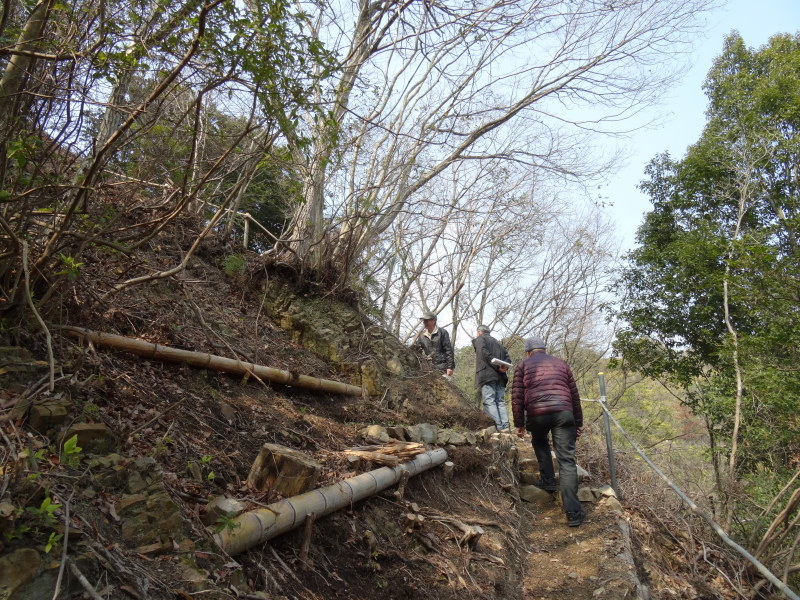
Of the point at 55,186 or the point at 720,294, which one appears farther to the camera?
the point at 720,294

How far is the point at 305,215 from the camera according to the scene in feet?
26.6

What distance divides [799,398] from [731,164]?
8.28m

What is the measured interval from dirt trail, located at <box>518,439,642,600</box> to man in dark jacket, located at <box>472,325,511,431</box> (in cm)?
274

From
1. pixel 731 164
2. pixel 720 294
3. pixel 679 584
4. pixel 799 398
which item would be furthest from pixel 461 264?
pixel 679 584

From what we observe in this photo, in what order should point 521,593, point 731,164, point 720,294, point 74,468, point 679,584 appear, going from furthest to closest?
1. point 731,164
2. point 720,294
3. point 679,584
4. point 521,593
5. point 74,468

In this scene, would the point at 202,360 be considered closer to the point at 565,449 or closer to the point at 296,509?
the point at 296,509

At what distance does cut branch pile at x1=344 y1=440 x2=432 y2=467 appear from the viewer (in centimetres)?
438

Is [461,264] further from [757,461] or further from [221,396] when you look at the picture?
[221,396]

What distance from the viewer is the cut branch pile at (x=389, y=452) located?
173 inches

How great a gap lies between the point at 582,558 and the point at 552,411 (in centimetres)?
154

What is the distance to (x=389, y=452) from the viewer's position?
467 centimetres

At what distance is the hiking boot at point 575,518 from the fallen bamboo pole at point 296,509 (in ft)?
7.92

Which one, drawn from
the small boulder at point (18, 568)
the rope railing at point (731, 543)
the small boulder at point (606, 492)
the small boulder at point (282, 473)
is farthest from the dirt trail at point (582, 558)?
the small boulder at point (18, 568)

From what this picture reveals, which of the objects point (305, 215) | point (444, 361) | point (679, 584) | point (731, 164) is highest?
point (731, 164)
